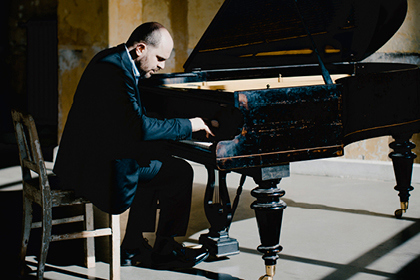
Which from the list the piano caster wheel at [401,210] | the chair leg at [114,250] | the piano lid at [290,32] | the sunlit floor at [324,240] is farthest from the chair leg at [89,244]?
the piano caster wheel at [401,210]

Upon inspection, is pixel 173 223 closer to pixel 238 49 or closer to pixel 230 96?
pixel 230 96

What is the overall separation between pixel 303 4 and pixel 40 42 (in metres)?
4.40

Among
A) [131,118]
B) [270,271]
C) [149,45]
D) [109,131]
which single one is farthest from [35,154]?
[270,271]

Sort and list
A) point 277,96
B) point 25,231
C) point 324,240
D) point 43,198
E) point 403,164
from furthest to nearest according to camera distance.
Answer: point 403,164, point 324,240, point 25,231, point 43,198, point 277,96

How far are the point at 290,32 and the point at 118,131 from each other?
5.09ft

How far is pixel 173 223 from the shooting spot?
290 centimetres

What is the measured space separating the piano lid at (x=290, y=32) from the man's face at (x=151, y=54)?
2.53 feet

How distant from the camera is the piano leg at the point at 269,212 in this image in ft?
8.07

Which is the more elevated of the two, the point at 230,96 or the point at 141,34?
the point at 141,34

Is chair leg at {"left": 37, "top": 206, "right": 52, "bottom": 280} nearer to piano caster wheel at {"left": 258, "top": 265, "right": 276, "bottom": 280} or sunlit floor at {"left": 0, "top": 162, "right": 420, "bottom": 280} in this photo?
sunlit floor at {"left": 0, "top": 162, "right": 420, "bottom": 280}

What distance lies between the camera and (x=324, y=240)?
10.9 ft

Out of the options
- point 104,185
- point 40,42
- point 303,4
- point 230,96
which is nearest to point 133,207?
point 104,185

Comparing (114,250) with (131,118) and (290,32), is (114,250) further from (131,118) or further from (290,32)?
(290,32)

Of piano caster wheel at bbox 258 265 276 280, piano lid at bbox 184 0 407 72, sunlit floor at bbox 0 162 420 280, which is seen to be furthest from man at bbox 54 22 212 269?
piano lid at bbox 184 0 407 72
